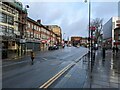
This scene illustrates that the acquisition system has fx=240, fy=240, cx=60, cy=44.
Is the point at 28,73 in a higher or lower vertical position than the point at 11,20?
lower

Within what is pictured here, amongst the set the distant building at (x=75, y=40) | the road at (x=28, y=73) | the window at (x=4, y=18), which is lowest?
the road at (x=28, y=73)

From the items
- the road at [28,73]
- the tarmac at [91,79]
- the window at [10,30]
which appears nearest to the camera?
the tarmac at [91,79]

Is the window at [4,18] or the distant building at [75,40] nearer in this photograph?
the window at [4,18]

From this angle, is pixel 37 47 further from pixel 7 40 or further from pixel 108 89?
pixel 108 89

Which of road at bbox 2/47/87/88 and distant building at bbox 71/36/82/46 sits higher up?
distant building at bbox 71/36/82/46

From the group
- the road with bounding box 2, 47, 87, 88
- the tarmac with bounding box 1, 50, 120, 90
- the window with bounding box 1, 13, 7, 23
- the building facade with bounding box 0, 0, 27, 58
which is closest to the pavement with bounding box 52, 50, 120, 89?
the tarmac with bounding box 1, 50, 120, 90

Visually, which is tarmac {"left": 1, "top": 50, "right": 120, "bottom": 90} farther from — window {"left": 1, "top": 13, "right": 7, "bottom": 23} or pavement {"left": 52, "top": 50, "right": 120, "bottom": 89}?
window {"left": 1, "top": 13, "right": 7, "bottom": 23}

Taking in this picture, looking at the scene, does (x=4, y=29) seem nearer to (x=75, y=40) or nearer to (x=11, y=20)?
(x=11, y=20)

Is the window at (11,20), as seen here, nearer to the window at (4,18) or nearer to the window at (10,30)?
the window at (10,30)

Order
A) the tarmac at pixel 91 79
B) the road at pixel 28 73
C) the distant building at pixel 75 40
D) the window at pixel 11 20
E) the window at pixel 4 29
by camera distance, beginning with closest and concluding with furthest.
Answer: the tarmac at pixel 91 79, the road at pixel 28 73, the window at pixel 4 29, the window at pixel 11 20, the distant building at pixel 75 40

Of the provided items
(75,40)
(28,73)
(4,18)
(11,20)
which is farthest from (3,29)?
(75,40)

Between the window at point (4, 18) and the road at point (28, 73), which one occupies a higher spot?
the window at point (4, 18)

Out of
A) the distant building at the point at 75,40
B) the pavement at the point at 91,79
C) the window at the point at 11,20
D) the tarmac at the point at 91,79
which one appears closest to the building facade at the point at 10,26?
the window at the point at 11,20

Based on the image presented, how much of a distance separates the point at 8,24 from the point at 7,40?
3593 millimetres
